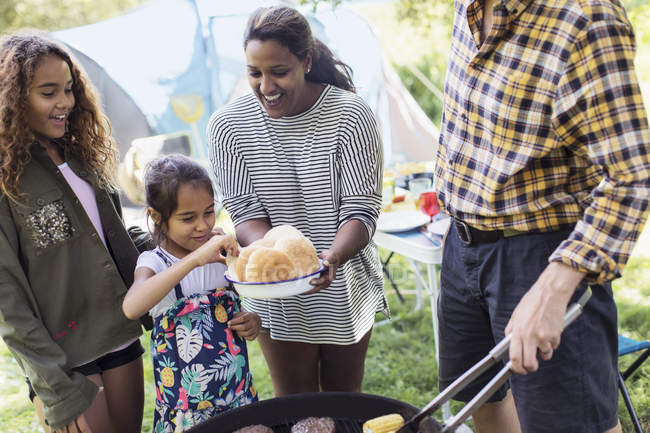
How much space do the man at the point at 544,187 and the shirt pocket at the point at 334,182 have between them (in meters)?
0.45

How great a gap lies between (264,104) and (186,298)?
0.85m

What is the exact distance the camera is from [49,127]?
86.4 inches

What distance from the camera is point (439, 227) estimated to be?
3.42 m

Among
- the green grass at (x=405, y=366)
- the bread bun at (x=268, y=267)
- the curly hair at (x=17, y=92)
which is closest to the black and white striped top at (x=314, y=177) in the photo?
the bread bun at (x=268, y=267)

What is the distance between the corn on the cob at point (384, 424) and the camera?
197cm

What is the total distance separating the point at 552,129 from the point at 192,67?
6.90 metres

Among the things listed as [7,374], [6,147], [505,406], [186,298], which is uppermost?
[6,147]

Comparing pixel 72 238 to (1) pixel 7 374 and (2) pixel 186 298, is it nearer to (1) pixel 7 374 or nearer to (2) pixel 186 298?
(2) pixel 186 298

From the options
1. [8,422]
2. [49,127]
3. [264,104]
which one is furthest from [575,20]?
[8,422]

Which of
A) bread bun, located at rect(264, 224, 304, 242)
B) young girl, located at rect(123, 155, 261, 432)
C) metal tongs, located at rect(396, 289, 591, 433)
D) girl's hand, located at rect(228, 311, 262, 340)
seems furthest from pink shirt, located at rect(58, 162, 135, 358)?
metal tongs, located at rect(396, 289, 591, 433)

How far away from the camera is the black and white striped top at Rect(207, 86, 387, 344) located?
2.42 m

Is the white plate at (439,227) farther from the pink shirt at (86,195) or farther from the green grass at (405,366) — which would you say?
the pink shirt at (86,195)

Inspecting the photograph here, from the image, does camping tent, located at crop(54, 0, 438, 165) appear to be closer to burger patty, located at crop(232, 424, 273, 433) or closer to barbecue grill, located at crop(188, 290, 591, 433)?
barbecue grill, located at crop(188, 290, 591, 433)

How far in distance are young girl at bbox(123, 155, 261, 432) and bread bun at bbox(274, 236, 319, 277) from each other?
214mm
